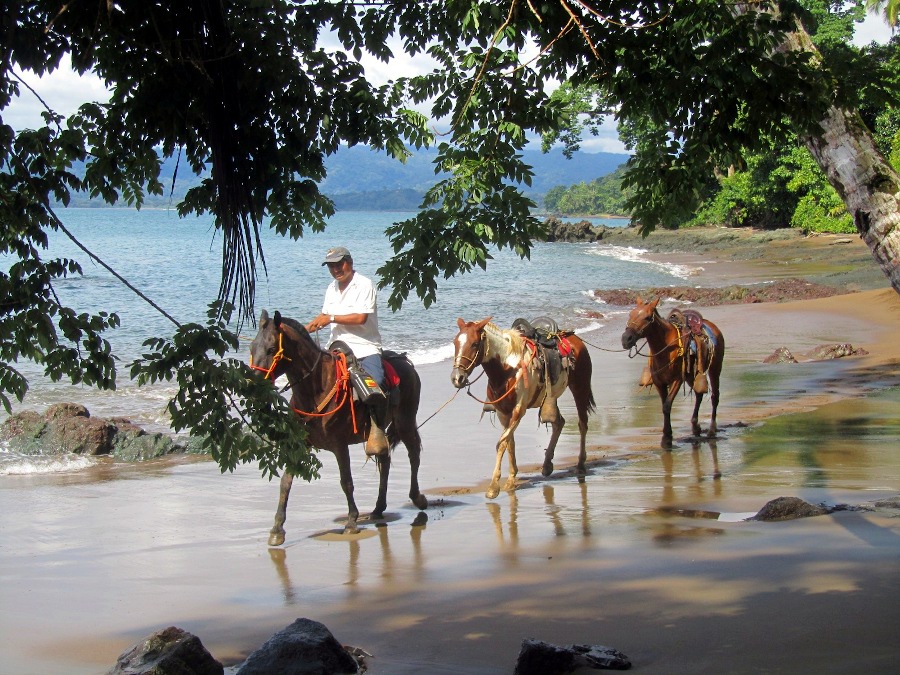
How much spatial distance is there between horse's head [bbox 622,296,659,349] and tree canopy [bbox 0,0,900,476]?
573 centimetres

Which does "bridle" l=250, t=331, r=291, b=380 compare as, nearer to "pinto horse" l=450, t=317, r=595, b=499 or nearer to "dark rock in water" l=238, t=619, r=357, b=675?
"pinto horse" l=450, t=317, r=595, b=499

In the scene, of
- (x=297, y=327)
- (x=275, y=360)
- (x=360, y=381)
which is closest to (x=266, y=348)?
(x=275, y=360)

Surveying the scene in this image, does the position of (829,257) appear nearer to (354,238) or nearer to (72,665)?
(72,665)

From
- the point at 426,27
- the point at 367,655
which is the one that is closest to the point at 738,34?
the point at 426,27

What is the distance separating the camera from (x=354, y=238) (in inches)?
4171

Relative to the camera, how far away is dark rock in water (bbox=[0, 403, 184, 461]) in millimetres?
13375

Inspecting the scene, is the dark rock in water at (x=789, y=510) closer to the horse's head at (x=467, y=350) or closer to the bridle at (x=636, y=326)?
the horse's head at (x=467, y=350)

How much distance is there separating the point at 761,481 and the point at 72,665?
713 centimetres

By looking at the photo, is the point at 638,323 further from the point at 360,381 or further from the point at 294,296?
the point at 294,296

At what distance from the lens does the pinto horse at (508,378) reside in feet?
33.8

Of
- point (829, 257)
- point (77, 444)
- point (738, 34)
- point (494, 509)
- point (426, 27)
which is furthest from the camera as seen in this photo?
point (829, 257)

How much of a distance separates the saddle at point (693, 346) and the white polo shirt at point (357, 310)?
5.37 metres

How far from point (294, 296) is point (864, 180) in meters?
40.3

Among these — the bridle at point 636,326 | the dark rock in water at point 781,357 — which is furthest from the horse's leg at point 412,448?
the dark rock in water at point 781,357
